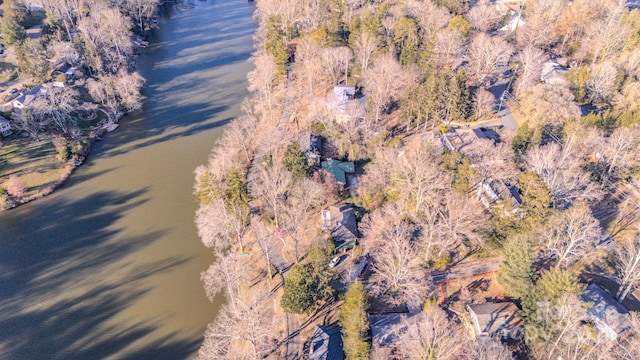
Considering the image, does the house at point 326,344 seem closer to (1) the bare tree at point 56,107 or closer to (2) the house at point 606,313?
(2) the house at point 606,313

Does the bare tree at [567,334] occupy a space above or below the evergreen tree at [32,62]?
below

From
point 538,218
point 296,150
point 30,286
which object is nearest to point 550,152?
point 538,218

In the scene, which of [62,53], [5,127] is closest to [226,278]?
[5,127]

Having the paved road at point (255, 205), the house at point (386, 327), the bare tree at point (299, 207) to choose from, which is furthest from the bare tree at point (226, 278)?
the house at point (386, 327)

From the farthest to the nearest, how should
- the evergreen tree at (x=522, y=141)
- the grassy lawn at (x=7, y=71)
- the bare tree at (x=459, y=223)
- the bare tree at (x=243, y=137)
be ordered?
the grassy lawn at (x=7, y=71) < the bare tree at (x=243, y=137) < the evergreen tree at (x=522, y=141) < the bare tree at (x=459, y=223)

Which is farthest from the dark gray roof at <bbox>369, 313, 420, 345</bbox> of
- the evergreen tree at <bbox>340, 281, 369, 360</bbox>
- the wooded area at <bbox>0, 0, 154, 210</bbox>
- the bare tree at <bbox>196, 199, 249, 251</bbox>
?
the wooded area at <bbox>0, 0, 154, 210</bbox>

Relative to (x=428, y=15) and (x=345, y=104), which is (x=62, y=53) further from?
(x=428, y=15)
